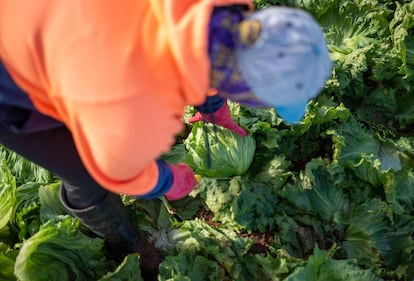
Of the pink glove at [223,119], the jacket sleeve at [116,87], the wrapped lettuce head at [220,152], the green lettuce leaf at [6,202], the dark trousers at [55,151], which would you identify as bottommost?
the green lettuce leaf at [6,202]

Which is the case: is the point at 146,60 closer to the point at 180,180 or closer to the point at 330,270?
the point at 180,180

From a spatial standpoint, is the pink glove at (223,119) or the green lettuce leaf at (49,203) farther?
the green lettuce leaf at (49,203)

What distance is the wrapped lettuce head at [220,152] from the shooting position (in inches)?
112

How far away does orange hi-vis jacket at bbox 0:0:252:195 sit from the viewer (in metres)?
1.40

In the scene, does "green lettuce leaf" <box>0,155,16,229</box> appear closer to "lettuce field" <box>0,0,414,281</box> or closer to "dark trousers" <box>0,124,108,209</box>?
"lettuce field" <box>0,0,414,281</box>

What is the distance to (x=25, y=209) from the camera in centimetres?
276

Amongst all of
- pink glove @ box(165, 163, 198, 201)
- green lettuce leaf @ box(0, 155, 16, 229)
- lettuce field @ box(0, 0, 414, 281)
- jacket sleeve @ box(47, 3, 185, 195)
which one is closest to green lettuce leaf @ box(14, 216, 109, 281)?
lettuce field @ box(0, 0, 414, 281)

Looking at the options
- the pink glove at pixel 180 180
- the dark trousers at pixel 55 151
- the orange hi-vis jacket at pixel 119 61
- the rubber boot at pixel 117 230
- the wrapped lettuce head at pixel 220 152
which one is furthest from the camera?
the wrapped lettuce head at pixel 220 152

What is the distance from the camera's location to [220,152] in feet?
9.41

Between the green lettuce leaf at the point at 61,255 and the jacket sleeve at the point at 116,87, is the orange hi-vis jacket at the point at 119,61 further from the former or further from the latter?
the green lettuce leaf at the point at 61,255

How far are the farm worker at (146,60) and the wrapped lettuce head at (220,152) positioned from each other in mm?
1251

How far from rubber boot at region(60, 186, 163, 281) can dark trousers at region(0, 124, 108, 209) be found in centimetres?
13

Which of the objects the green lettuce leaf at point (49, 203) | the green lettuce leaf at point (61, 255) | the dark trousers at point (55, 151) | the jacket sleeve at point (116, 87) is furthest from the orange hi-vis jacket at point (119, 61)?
the green lettuce leaf at point (49, 203)

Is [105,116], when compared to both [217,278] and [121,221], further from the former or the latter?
[217,278]
